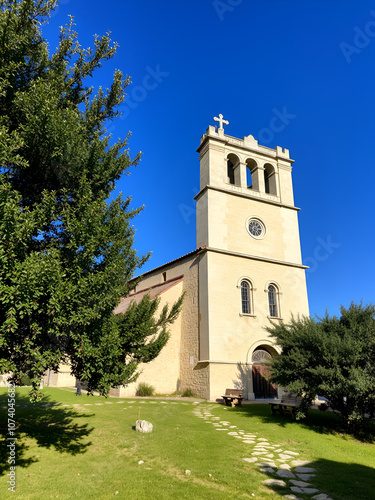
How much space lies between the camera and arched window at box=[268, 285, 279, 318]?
21.3 m

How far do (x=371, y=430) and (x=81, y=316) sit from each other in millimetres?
11172

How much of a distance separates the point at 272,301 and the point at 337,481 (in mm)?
15845

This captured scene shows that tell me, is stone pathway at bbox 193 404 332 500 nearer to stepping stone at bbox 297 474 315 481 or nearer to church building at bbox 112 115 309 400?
stepping stone at bbox 297 474 315 481

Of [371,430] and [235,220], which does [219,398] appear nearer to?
[371,430]

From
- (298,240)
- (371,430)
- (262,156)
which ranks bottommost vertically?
(371,430)

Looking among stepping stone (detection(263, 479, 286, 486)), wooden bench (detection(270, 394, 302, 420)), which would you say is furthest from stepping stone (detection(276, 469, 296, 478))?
wooden bench (detection(270, 394, 302, 420))

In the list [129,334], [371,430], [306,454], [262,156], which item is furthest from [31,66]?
[262,156]

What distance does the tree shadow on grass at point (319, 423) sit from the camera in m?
10.1

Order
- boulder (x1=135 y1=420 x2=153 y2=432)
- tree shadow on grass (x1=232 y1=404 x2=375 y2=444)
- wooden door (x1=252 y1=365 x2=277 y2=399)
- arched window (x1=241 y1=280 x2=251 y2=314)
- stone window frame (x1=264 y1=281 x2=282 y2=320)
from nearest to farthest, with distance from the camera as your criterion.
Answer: boulder (x1=135 y1=420 x2=153 y2=432) < tree shadow on grass (x1=232 y1=404 x2=375 y2=444) < wooden door (x1=252 y1=365 x2=277 y2=399) < arched window (x1=241 y1=280 x2=251 y2=314) < stone window frame (x1=264 y1=281 x2=282 y2=320)

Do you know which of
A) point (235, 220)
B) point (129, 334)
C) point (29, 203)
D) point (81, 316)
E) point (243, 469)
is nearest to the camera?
point (81, 316)

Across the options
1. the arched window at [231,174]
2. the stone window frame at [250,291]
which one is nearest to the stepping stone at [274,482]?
the stone window frame at [250,291]

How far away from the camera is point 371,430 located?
11023 mm

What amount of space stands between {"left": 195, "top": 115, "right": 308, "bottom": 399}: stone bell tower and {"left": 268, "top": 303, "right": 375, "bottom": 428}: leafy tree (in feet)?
24.2

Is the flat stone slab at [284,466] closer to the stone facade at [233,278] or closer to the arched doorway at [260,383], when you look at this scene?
the stone facade at [233,278]
